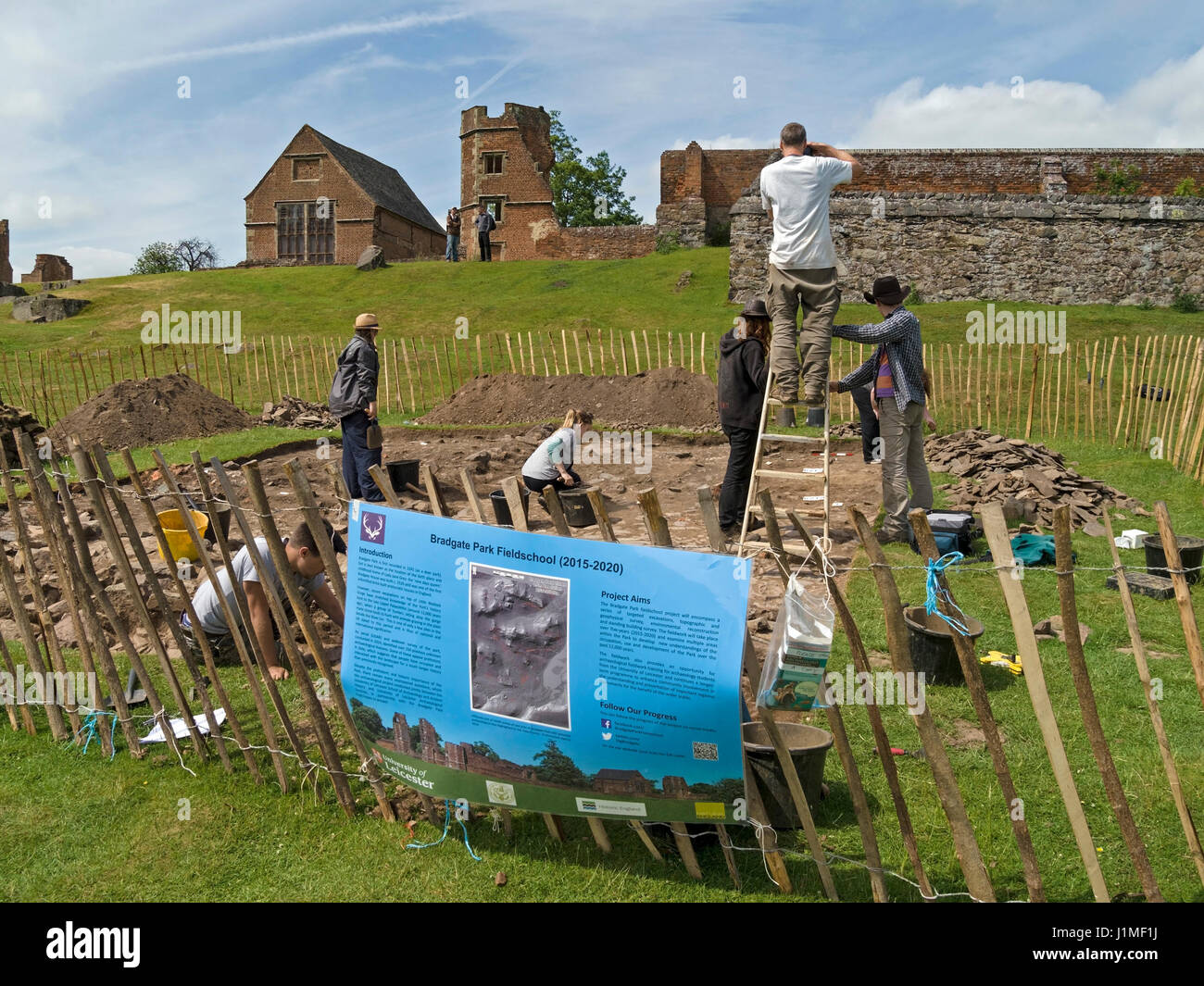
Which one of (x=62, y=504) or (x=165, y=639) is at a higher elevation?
(x=62, y=504)

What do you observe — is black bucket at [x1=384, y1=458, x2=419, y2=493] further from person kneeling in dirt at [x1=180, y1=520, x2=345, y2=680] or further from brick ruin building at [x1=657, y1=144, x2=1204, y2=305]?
brick ruin building at [x1=657, y1=144, x2=1204, y2=305]

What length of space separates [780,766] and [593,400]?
596 inches

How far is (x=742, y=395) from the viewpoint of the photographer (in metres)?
8.04

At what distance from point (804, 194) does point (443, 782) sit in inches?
192

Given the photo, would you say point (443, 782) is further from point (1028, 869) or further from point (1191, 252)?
point (1191, 252)

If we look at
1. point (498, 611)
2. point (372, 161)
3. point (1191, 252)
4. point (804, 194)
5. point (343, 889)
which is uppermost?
point (372, 161)

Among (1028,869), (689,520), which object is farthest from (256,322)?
(1028,869)

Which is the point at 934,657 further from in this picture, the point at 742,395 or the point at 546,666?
the point at 742,395

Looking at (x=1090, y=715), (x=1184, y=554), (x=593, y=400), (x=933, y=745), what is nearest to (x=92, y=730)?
(x=933, y=745)

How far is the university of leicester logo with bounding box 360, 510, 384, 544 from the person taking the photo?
144 inches

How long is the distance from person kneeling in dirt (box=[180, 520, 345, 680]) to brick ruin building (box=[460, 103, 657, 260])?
122 ft

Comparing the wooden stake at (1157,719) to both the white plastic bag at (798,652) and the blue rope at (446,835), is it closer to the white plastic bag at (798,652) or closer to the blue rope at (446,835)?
the white plastic bag at (798,652)
